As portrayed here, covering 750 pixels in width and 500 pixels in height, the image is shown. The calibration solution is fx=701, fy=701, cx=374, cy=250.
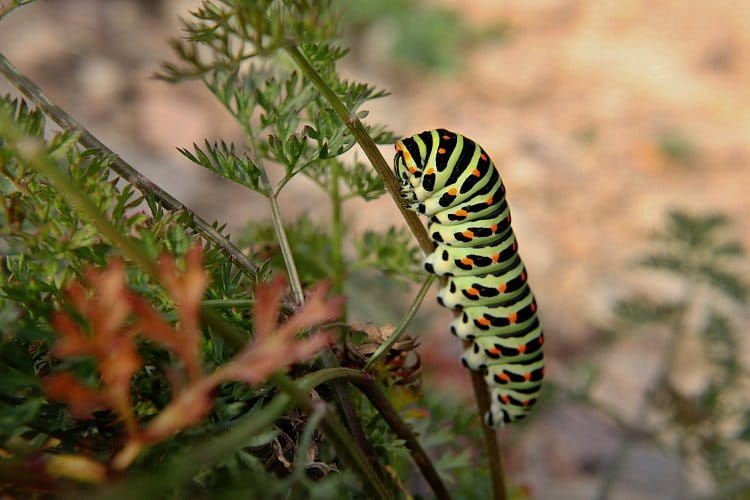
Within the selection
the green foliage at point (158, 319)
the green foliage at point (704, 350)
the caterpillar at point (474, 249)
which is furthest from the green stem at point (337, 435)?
the green foliage at point (704, 350)

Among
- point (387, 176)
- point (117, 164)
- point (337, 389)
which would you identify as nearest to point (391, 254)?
point (387, 176)

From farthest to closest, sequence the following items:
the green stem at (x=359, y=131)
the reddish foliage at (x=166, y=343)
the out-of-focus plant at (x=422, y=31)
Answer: the out-of-focus plant at (x=422, y=31) → the green stem at (x=359, y=131) → the reddish foliage at (x=166, y=343)

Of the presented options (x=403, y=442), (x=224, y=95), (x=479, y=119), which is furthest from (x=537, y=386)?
(x=479, y=119)

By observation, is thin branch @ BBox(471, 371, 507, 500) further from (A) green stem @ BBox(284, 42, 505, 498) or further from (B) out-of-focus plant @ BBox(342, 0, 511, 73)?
(B) out-of-focus plant @ BBox(342, 0, 511, 73)

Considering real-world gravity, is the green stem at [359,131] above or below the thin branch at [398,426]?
above

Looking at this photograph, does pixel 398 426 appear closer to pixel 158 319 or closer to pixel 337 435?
pixel 337 435

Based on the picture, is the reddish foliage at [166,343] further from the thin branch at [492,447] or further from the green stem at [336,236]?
the green stem at [336,236]

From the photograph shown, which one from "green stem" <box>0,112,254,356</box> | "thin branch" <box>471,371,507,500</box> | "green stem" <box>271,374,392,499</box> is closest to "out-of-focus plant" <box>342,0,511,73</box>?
"thin branch" <box>471,371,507,500</box>
